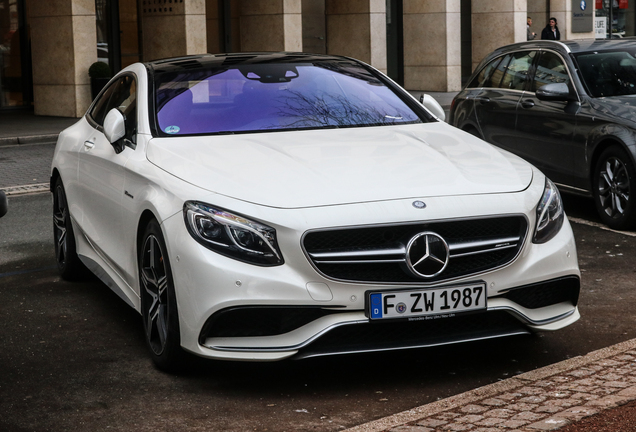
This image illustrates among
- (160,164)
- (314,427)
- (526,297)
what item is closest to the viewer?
(314,427)

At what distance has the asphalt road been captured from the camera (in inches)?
172

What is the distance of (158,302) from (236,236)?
72 centimetres

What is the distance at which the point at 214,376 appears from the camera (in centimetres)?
492

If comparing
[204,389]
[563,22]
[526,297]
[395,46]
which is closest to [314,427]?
[204,389]

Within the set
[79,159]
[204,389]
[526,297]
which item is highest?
[79,159]

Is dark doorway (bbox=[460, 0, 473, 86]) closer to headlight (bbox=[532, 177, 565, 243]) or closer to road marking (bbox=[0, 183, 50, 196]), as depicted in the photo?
road marking (bbox=[0, 183, 50, 196])

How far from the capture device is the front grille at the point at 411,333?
175 inches

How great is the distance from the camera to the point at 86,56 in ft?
70.9

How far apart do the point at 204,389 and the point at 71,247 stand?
2460mm

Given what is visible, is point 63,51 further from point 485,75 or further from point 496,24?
point 496,24

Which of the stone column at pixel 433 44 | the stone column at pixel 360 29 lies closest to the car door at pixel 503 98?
the stone column at pixel 360 29

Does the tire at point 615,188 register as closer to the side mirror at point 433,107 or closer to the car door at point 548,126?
the car door at point 548,126

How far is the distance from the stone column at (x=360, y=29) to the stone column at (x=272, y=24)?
2176mm

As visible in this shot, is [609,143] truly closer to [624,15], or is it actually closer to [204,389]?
[204,389]
